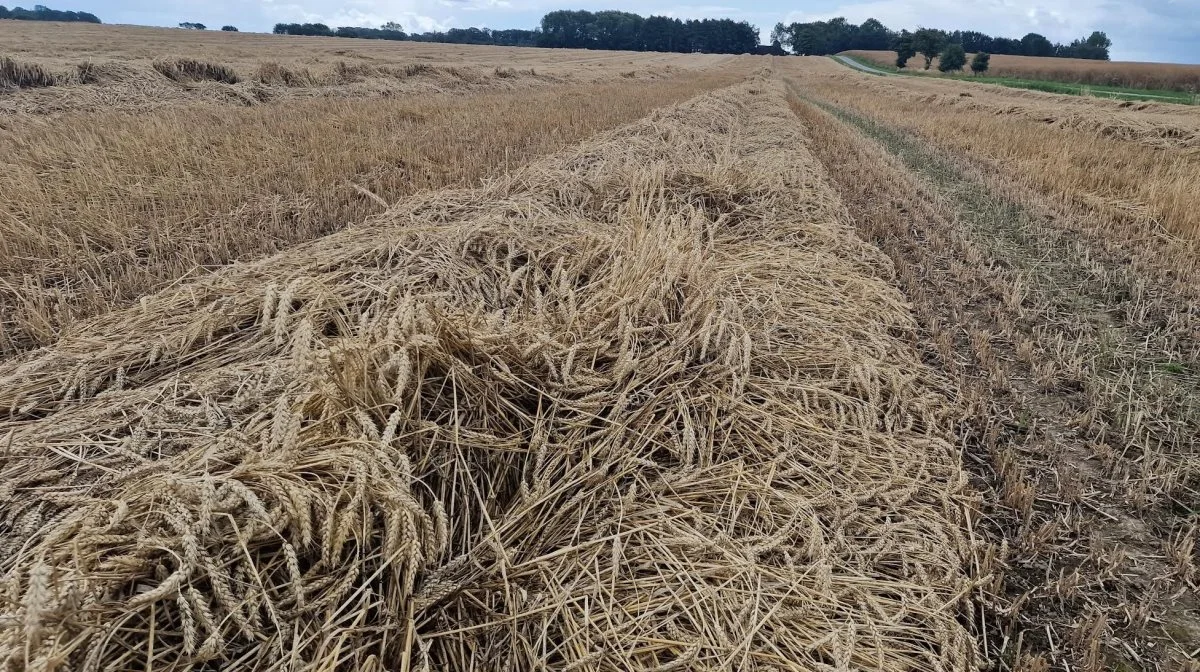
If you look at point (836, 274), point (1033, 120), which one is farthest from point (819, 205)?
point (1033, 120)

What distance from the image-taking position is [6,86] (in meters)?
10.5

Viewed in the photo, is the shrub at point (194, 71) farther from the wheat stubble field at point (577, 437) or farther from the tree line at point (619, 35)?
the tree line at point (619, 35)

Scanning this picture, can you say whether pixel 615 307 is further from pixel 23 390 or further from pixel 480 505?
pixel 23 390

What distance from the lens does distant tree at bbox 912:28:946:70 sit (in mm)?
59312

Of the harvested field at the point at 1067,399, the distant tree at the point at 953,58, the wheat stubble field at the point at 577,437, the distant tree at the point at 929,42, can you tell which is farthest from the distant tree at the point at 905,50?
the wheat stubble field at the point at 577,437

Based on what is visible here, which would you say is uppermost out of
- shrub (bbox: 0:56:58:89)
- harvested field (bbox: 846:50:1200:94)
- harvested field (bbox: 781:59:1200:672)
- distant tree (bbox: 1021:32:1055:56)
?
distant tree (bbox: 1021:32:1055:56)

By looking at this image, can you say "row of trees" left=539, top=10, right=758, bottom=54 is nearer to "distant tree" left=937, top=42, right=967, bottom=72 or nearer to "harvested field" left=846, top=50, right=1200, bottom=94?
"distant tree" left=937, top=42, right=967, bottom=72

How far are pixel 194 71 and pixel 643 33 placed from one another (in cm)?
9676

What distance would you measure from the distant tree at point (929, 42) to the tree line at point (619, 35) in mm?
43207

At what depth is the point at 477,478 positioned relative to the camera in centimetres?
197

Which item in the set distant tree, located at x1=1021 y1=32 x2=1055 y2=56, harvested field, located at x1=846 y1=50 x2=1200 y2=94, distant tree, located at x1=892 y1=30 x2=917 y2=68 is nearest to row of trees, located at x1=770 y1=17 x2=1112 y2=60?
distant tree, located at x1=1021 y1=32 x2=1055 y2=56

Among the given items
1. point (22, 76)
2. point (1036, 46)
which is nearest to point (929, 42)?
point (1036, 46)

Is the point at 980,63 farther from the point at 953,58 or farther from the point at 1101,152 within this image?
the point at 1101,152

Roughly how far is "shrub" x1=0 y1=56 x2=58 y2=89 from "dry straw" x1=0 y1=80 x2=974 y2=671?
1215cm
